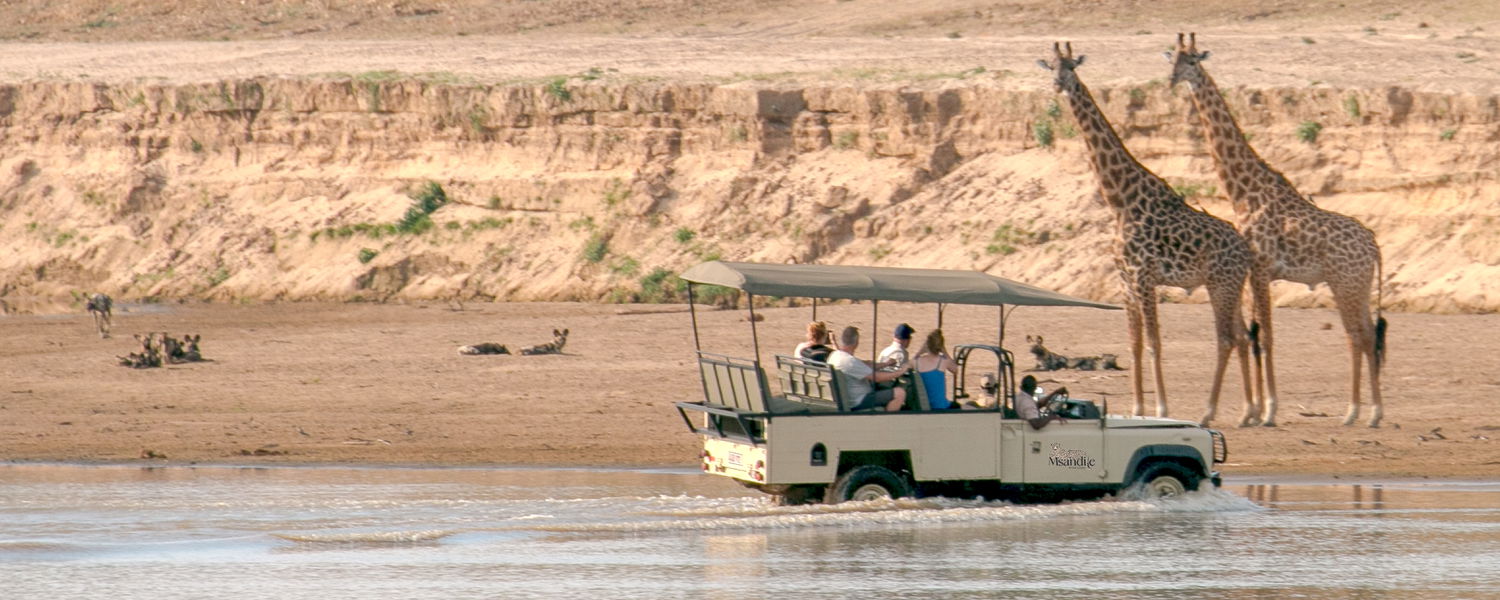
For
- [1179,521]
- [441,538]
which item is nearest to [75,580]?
[441,538]

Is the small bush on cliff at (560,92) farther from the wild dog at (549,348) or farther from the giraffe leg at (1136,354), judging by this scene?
the giraffe leg at (1136,354)

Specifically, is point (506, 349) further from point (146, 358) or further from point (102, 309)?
point (102, 309)

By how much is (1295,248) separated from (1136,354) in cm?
220

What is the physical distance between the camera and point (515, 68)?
3947cm

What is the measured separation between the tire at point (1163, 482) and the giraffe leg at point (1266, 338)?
526cm

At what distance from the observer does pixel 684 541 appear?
544 inches

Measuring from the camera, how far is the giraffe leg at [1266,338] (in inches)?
795

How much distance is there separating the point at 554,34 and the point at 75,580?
3972 cm

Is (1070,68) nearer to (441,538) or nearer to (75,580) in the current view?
(441,538)

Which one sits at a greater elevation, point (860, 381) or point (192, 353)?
point (860, 381)

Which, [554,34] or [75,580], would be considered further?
[554,34]

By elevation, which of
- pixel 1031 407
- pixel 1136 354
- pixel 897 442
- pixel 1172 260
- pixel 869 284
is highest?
pixel 869 284

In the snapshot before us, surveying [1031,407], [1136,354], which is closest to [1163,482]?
[1031,407]

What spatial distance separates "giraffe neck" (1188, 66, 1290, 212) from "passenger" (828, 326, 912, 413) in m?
8.40
